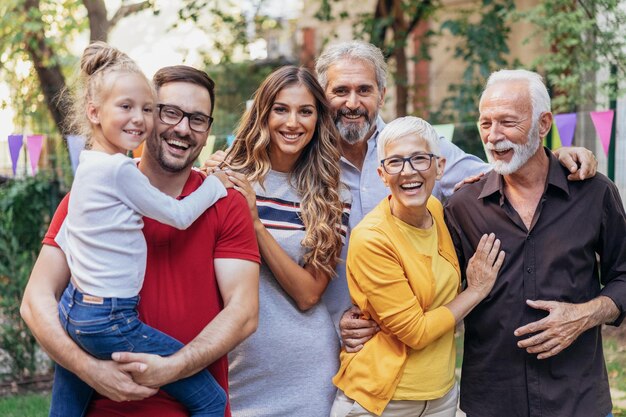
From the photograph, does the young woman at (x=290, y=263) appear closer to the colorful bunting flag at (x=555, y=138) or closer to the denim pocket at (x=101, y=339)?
the denim pocket at (x=101, y=339)

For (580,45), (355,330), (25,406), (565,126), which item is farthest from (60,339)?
(580,45)

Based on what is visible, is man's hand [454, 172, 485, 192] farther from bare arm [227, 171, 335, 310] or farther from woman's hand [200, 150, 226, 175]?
woman's hand [200, 150, 226, 175]

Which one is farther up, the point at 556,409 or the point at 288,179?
the point at 288,179

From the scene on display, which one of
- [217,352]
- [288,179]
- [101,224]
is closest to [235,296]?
[217,352]

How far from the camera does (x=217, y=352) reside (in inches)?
104

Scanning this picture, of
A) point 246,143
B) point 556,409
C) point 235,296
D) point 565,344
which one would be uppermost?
point 246,143

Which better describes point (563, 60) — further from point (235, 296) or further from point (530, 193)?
point (235, 296)

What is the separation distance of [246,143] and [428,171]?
0.82 m

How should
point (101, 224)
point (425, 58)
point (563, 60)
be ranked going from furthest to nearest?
point (425, 58)
point (563, 60)
point (101, 224)

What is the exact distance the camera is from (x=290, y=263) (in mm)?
3141

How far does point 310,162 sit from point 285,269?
1.65 feet

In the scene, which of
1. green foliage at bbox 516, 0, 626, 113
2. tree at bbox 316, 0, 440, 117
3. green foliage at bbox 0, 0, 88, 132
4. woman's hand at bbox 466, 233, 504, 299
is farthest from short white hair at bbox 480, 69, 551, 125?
green foliage at bbox 0, 0, 88, 132

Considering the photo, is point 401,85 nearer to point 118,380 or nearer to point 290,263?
point 290,263

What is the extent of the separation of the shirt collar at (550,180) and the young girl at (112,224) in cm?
126
